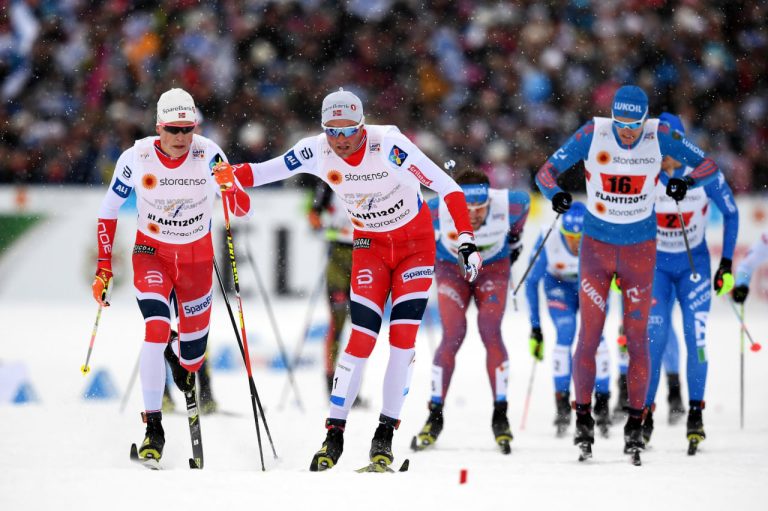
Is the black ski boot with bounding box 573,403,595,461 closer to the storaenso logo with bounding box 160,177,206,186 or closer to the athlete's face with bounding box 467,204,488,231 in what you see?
the athlete's face with bounding box 467,204,488,231

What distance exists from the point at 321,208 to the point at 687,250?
13.4ft

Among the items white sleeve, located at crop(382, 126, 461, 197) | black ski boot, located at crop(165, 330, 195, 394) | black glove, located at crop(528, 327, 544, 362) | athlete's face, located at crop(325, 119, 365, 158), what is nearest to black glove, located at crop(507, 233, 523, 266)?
black glove, located at crop(528, 327, 544, 362)

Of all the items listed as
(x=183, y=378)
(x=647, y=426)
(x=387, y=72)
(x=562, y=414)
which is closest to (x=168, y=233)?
(x=183, y=378)

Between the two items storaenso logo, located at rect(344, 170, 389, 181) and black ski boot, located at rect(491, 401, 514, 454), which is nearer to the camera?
storaenso logo, located at rect(344, 170, 389, 181)

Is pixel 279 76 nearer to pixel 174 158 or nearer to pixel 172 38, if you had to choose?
pixel 172 38

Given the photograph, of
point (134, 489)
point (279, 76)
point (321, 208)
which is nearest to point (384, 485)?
point (134, 489)

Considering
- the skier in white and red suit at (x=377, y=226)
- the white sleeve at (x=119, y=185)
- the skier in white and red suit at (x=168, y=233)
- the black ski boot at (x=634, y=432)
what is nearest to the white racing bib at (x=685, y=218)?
the black ski boot at (x=634, y=432)

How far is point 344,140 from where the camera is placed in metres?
6.94

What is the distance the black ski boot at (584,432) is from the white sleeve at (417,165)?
1.93m

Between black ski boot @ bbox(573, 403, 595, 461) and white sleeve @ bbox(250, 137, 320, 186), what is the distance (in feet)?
8.35

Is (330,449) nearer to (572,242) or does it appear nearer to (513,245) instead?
(513,245)

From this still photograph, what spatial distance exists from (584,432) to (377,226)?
2.05m

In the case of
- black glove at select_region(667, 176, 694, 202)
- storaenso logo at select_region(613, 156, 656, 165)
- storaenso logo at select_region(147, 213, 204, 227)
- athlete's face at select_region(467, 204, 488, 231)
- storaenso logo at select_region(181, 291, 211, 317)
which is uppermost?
storaenso logo at select_region(613, 156, 656, 165)

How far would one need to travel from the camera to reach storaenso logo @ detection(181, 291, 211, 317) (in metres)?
7.63
